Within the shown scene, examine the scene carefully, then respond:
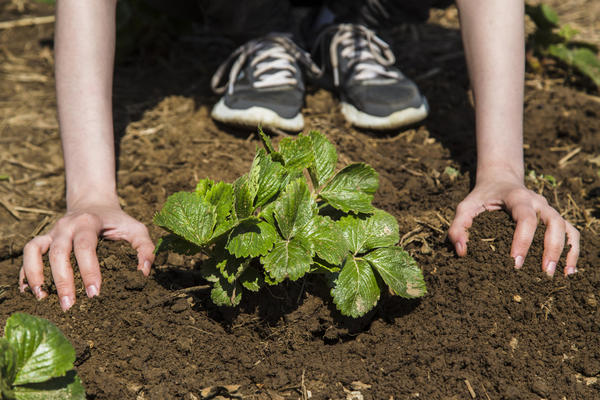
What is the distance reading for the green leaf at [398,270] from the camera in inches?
61.6

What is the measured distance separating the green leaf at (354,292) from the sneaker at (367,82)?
1180mm

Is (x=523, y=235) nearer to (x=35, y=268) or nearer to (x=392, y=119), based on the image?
(x=392, y=119)

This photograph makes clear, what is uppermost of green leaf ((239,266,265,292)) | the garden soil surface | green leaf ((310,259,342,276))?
green leaf ((310,259,342,276))

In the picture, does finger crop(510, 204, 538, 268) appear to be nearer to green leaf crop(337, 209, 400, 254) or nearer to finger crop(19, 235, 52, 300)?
green leaf crop(337, 209, 400, 254)

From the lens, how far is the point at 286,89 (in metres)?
2.61

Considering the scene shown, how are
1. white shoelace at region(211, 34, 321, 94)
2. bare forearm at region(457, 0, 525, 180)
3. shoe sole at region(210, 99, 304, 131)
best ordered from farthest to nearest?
white shoelace at region(211, 34, 321, 94)
shoe sole at region(210, 99, 304, 131)
bare forearm at region(457, 0, 525, 180)

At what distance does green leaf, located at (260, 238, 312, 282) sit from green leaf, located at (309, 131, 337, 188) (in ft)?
0.82

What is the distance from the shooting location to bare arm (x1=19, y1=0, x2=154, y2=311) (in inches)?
69.1

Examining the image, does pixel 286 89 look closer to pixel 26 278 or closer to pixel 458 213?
pixel 458 213

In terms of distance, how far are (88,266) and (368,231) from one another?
0.86 meters

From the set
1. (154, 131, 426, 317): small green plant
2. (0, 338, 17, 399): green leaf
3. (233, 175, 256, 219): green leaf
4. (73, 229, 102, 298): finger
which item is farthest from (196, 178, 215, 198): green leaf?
(0, 338, 17, 399): green leaf

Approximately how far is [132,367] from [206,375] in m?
0.21

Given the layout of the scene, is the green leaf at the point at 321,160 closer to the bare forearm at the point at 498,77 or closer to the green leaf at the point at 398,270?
the green leaf at the point at 398,270

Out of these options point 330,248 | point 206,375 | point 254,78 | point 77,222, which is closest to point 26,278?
point 77,222
